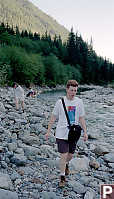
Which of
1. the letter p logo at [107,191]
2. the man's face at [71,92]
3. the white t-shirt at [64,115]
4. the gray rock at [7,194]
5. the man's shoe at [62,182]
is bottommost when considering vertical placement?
the letter p logo at [107,191]

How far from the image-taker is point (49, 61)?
61.1 m

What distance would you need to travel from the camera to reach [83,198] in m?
4.17

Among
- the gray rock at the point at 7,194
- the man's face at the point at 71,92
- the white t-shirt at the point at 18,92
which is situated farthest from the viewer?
the white t-shirt at the point at 18,92

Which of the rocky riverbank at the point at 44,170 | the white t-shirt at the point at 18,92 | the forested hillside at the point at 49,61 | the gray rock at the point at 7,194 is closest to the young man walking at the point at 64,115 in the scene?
the rocky riverbank at the point at 44,170

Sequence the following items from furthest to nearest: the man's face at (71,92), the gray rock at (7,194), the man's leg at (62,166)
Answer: the man's leg at (62,166)
the man's face at (71,92)
the gray rock at (7,194)

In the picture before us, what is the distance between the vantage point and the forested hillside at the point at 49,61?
44406 millimetres

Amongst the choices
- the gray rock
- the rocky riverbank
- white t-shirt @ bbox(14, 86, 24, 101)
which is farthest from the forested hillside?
the gray rock

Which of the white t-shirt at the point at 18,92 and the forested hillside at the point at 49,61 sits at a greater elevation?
the forested hillside at the point at 49,61

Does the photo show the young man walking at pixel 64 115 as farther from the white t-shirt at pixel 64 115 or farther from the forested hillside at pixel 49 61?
the forested hillside at pixel 49 61

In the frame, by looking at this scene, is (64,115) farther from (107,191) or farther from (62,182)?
(107,191)

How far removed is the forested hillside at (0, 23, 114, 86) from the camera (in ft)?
146

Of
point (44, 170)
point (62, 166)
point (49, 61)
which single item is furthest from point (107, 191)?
point (49, 61)

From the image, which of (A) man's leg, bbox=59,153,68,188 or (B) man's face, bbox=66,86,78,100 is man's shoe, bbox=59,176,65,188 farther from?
(B) man's face, bbox=66,86,78,100

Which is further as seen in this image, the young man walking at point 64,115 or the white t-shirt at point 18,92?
the white t-shirt at point 18,92
